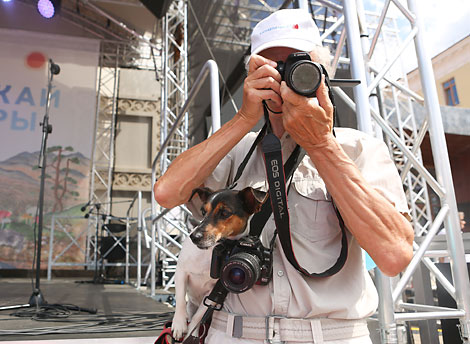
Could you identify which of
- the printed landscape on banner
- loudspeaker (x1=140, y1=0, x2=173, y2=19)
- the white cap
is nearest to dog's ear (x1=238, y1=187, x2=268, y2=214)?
the white cap

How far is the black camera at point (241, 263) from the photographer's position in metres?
0.59

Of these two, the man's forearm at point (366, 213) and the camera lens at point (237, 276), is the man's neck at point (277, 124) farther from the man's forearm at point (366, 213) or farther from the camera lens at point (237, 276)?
the camera lens at point (237, 276)

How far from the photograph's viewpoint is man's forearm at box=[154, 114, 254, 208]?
0.70 metres

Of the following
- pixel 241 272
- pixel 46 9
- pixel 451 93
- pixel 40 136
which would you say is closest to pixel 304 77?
pixel 241 272

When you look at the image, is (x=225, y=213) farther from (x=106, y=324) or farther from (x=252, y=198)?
(x=106, y=324)

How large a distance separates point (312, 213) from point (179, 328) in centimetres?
36

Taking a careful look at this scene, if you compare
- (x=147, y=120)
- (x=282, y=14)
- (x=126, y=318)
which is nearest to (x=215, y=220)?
(x=282, y=14)

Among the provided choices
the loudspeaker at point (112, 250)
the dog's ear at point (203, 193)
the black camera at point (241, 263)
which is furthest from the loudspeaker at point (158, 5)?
the black camera at point (241, 263)

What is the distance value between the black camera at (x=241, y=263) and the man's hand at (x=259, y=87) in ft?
0.72

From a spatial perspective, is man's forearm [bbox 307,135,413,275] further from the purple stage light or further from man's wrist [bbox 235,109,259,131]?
the purple stage light

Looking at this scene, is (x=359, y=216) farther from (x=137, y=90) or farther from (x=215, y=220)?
(x=137, y=90)

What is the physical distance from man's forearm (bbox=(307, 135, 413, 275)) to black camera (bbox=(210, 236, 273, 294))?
148mm

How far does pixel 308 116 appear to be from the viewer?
23.8 inches

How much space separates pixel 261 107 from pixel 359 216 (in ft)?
0.80
